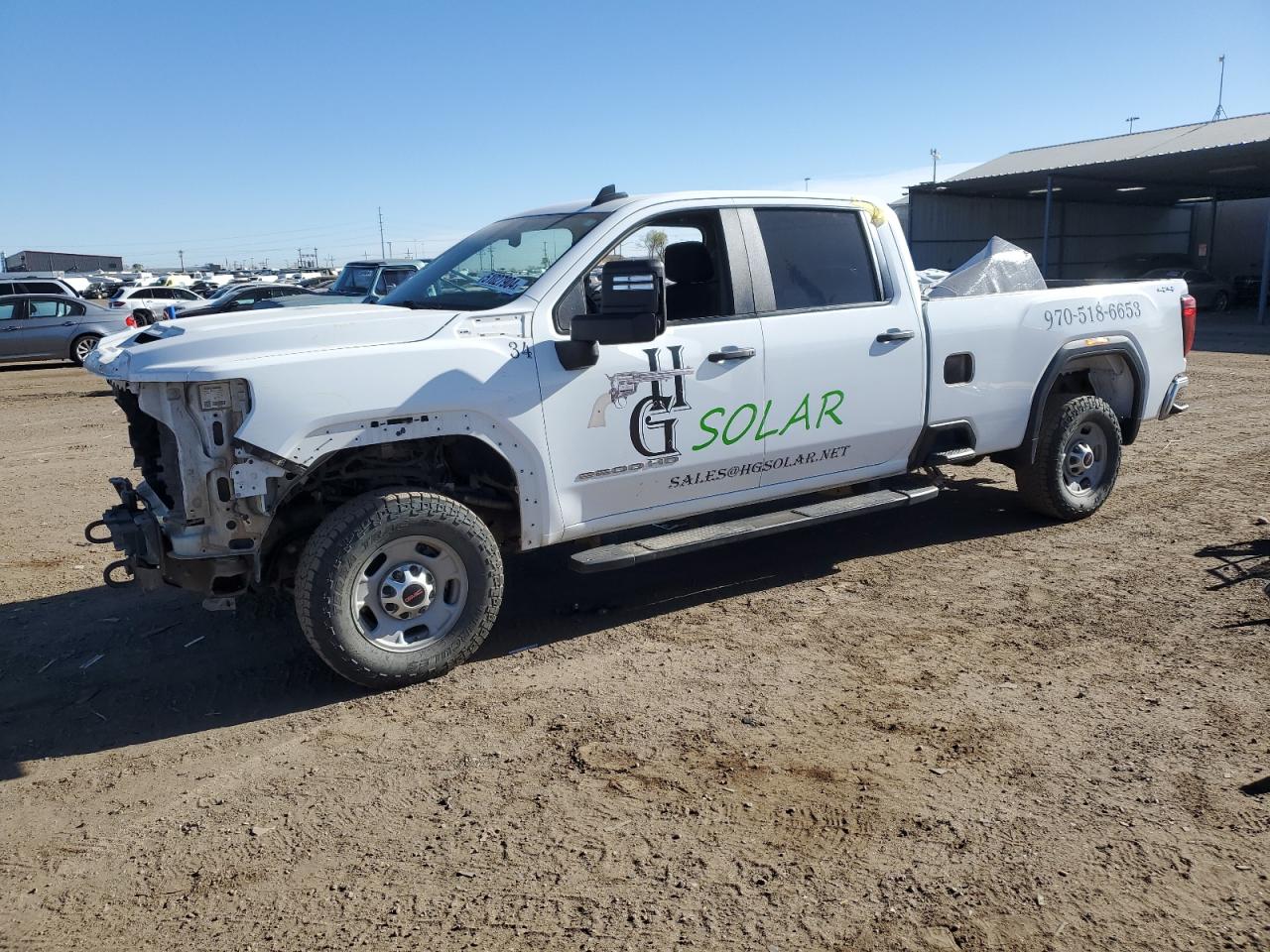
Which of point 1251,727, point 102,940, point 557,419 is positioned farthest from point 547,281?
point 1251,727

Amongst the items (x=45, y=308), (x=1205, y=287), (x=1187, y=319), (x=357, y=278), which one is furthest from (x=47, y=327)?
(x=1205, y=287)

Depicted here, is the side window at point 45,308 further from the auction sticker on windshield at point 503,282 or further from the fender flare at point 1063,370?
the fender flare at point 1063,370

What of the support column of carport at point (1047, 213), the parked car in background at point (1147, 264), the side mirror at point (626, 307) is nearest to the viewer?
the side mirror at point (626, 307)

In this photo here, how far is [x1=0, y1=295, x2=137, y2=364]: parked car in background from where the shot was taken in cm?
1984

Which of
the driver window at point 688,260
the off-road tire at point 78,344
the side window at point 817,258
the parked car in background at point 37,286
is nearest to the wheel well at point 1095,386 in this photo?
the side window at point 817,258

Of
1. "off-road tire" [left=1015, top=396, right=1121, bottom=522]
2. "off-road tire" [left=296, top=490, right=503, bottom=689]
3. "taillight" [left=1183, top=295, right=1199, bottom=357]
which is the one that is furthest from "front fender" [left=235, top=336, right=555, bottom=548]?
"taillight" [left=1183, top=295, right=1199, bottom=357]

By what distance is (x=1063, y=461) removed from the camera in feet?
22.3

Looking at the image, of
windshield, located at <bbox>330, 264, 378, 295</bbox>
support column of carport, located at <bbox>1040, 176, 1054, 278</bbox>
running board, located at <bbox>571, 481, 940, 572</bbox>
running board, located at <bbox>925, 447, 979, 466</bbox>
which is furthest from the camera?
support column of carport, located at <bbox>1040, 176, 1054, 278</bbox>

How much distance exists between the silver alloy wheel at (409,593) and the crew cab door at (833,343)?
1.86 meters

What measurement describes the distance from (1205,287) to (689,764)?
1231 inches

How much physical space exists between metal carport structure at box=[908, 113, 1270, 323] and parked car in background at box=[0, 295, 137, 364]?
2451cm

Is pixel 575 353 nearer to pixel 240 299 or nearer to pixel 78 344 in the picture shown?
pixel 240 299

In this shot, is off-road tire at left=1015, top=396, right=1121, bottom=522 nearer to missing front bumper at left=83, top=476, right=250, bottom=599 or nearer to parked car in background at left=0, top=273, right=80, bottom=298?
missing front bumper at left=83, top=476, right=250, bottom=599

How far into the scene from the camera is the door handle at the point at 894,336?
5742mm
